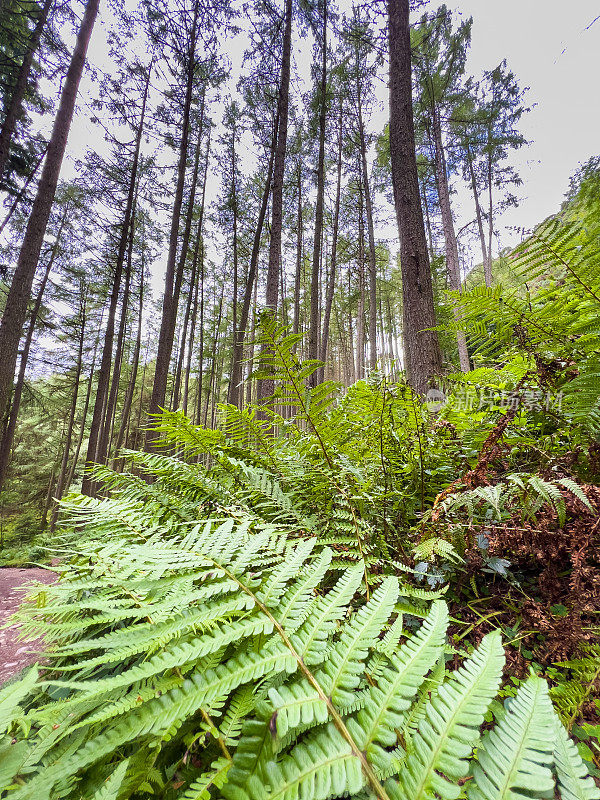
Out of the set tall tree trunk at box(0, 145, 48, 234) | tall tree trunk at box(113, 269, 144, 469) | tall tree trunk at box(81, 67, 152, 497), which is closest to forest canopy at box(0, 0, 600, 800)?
tall tree trunk at box(81, 67, 152, 497)

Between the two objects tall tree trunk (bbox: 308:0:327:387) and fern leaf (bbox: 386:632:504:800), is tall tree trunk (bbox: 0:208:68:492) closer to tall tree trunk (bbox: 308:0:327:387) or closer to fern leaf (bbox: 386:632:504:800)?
tall tree trunk (bbox: 308:0:327:387)

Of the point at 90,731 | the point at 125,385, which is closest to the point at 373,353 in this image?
the point at 90,731

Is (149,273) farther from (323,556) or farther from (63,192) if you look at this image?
(323,556)

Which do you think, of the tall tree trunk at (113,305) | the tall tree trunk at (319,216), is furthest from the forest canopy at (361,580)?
the tall tree trunk at (113,305)

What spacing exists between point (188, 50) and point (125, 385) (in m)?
16.7

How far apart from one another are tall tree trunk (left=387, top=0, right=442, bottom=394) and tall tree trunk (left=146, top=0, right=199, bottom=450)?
5.72m

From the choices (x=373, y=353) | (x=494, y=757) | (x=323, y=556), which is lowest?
(x=494, y=757)

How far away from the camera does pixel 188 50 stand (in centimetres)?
975

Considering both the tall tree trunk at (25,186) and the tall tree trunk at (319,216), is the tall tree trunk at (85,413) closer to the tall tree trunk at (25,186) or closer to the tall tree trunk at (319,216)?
the tall tree trunk at (25,186)

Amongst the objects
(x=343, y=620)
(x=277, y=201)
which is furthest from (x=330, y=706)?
(x=277, y=201)

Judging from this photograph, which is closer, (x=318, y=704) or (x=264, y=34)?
(x=318, y=704)

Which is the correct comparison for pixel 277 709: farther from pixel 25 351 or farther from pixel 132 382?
pixel 132 382

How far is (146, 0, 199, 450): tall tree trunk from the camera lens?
26.5 ft

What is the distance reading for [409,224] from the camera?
347 centimetres
